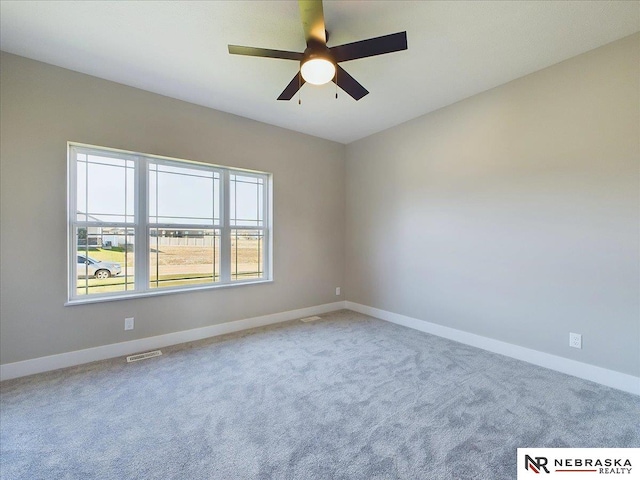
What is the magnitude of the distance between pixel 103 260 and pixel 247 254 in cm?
164

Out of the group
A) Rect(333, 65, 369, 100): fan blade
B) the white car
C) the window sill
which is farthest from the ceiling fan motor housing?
the white car

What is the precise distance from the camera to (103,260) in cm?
298

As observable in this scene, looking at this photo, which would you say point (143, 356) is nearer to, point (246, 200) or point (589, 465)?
point (246, 200)

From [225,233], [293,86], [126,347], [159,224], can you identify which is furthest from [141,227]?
[293,86]

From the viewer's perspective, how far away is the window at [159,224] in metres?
2.89

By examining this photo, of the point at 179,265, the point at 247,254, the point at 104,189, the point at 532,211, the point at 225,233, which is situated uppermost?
the point at 104,189

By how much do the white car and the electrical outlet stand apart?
4.60 metres

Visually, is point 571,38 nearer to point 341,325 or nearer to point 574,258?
point 574,258

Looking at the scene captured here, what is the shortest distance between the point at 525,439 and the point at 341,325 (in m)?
2.45

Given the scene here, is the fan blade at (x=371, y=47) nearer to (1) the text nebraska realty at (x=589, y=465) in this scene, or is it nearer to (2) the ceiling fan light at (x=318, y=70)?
(2) the ceiling fan light at (x=318, y=70)

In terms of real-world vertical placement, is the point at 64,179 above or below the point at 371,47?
below

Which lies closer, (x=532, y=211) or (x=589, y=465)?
(x=589, y=465)

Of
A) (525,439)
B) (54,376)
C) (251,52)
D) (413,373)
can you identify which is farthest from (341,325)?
(251,52)

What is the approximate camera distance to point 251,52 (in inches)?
77.4
